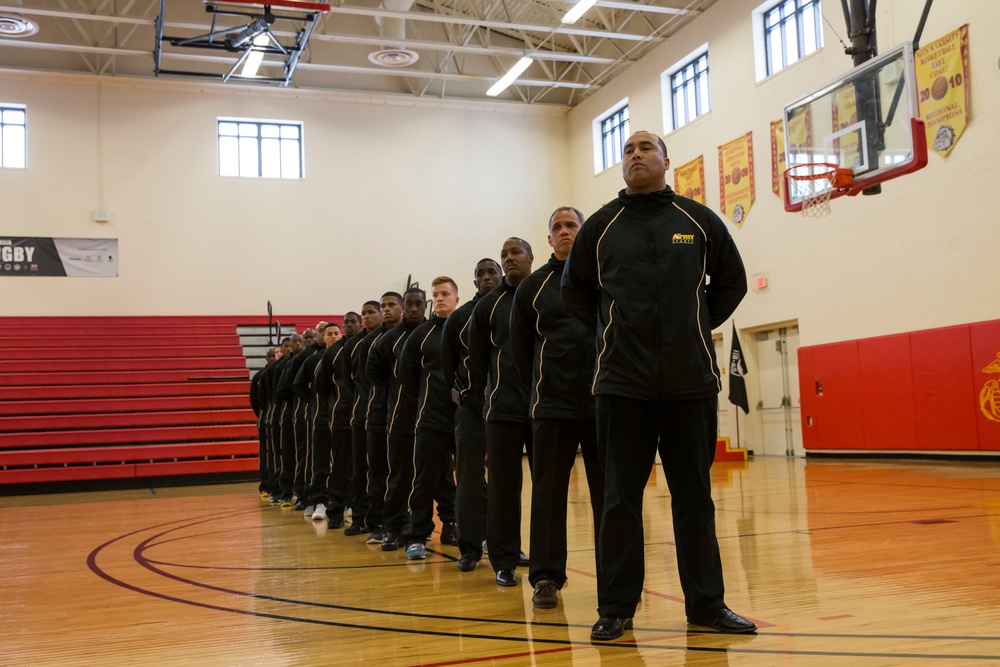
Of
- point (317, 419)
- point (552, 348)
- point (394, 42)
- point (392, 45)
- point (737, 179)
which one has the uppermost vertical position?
point (392, 45)

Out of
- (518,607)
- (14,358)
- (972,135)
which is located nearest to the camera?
(518,607)

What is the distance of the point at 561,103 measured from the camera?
23109mm

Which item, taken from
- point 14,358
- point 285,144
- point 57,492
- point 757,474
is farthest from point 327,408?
point 285,144

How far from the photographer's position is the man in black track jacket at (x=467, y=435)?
5.36 metres

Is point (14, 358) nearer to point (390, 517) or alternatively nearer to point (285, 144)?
point (285, 144)

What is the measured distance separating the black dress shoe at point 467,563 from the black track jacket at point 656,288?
2.10m

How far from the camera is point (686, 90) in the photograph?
18.3m

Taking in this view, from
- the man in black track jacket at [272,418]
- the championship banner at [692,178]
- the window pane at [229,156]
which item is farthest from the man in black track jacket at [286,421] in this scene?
the window pane at [229,156]

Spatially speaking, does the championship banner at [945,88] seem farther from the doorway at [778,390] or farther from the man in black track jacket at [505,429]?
the man in black track jacket at [505,429]

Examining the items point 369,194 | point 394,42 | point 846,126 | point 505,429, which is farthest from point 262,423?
point 369,194

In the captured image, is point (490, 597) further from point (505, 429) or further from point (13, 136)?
point (13, 136)

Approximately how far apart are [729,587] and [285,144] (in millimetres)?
18774

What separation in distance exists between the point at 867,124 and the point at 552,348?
6.64 m

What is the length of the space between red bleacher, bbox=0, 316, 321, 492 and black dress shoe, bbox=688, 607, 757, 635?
12554 millimetres
